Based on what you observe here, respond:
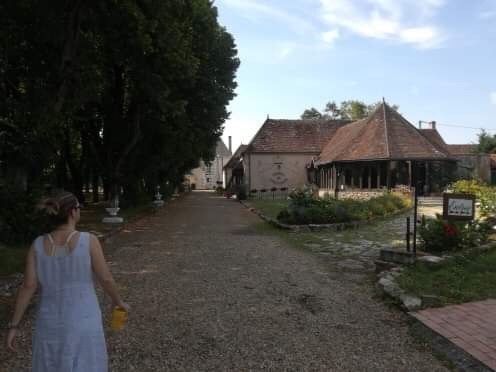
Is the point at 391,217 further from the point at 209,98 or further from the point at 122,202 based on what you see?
the point at 122,202

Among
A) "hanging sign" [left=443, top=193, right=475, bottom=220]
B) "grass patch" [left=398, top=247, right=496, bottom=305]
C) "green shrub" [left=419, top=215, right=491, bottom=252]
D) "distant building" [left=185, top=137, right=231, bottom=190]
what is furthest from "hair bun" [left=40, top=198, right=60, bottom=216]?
"distant building" [left=185, top=137, right=231, bottom=190]

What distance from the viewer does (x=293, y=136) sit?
4119 centimetres

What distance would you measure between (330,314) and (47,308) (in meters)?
3.80

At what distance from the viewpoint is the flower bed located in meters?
14.7

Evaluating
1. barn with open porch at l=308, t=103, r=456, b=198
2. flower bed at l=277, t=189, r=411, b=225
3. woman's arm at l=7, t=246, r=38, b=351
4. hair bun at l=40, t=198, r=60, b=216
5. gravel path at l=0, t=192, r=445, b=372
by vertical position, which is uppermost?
barn with open porch at l=308, t=103, r=456, b=198

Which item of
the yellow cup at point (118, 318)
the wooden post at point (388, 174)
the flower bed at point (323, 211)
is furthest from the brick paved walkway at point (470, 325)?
the wooden post at point (388, 174)

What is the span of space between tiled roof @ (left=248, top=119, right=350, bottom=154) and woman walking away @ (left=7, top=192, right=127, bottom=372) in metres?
36.5

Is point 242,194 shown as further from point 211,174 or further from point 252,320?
point 211,174

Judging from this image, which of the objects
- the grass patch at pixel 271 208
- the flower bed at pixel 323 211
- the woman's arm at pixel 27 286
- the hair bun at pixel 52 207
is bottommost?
the grass patch at pixel 271 208

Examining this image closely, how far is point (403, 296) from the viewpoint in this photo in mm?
5844

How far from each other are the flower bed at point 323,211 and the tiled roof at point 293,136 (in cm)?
2211

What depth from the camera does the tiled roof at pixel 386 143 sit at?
2825cm

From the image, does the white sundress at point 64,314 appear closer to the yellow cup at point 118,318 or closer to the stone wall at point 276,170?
the yellow cup at point 118,318

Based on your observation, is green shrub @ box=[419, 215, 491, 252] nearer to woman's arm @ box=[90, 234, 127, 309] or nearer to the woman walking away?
woman's arm @ box=[90, 234, 127, 309]
